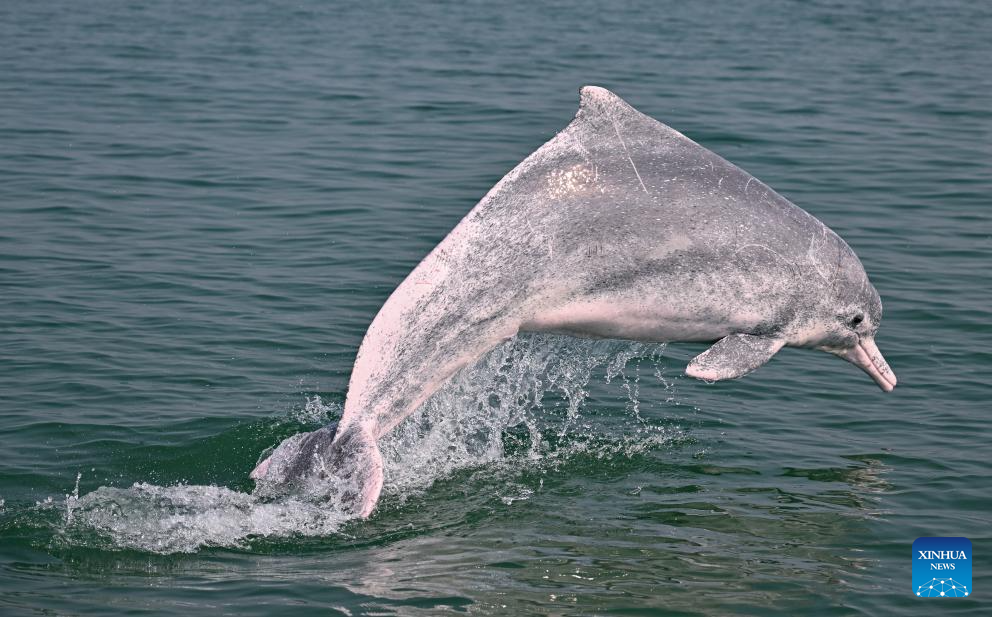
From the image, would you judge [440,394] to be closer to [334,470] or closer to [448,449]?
[448,449]

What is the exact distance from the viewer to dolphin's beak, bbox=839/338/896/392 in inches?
461

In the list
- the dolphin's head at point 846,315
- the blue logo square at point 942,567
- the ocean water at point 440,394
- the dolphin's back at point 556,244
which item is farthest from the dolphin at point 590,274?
the blue logo square at point 942,567

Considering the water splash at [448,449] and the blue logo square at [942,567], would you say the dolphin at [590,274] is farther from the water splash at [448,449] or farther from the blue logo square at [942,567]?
the blue logo square at [942,567]

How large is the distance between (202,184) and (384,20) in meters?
17.7

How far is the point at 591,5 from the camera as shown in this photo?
41531 millimetres

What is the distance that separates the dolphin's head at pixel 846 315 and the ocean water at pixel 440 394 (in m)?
1.01

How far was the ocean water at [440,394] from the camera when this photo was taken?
9570mm

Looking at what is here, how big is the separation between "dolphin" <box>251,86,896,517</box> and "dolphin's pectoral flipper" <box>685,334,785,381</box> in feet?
0.04

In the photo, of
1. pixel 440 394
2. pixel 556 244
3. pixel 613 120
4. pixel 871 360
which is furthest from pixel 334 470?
pixel 871 360

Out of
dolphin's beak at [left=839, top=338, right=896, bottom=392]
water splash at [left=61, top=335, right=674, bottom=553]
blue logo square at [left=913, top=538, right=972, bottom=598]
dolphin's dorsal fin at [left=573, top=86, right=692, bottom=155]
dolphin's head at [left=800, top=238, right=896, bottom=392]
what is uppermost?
dolphin's dorsal fin at [left=573, top=86, right=692, bottom=155]

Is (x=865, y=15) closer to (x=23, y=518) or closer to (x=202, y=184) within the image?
(x=202, y=184)

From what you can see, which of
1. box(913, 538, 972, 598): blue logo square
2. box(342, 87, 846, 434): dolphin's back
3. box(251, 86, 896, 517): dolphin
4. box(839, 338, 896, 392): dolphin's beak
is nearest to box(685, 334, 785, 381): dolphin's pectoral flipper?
box(251, 86, 896, 517): dolphin

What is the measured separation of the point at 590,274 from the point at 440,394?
2.62 metres

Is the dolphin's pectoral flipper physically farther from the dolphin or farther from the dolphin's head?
the dolphin's head
